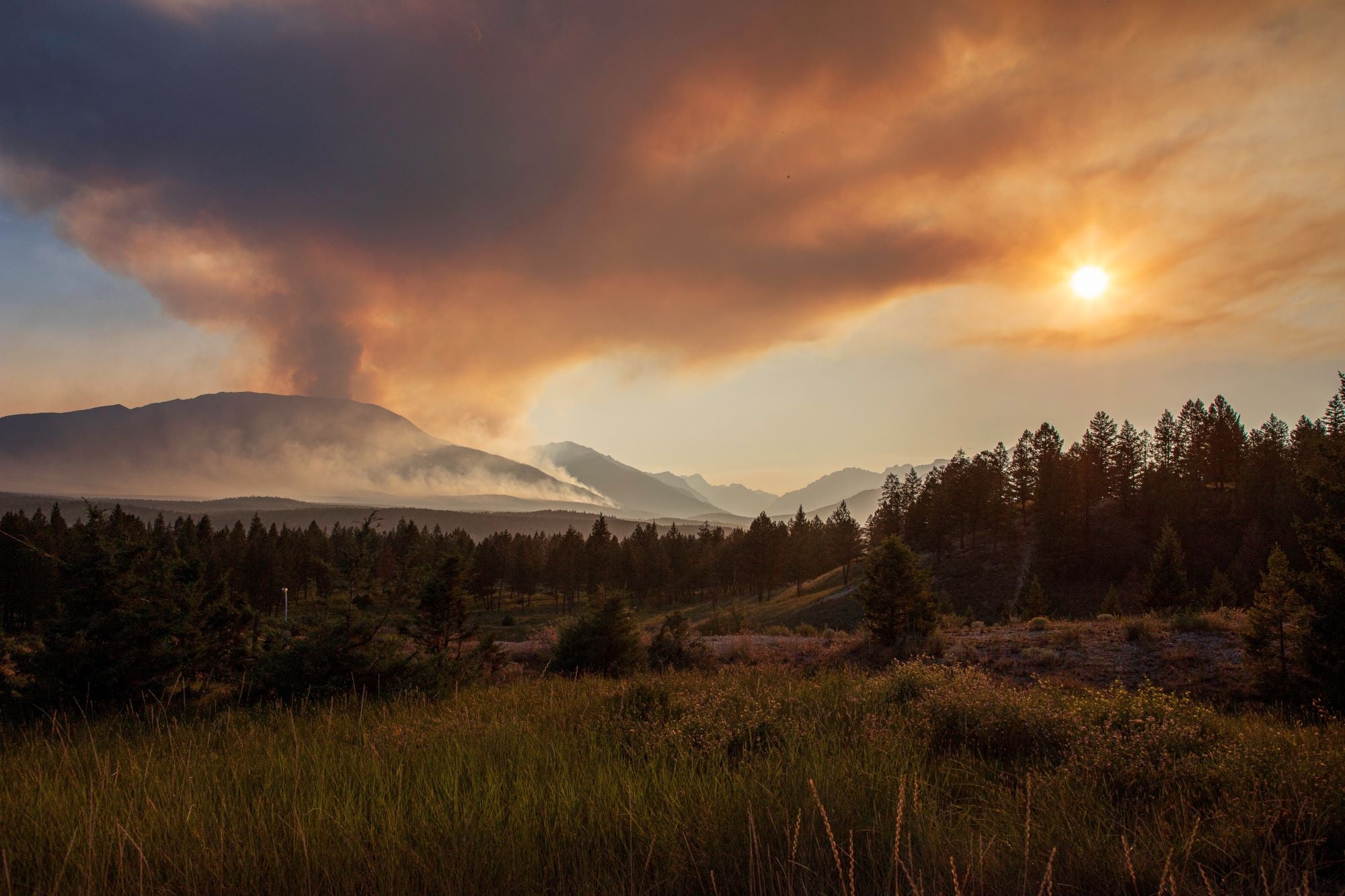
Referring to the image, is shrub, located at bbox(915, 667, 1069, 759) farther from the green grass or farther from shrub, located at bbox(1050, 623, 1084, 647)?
the green grass

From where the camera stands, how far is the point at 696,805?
324cm

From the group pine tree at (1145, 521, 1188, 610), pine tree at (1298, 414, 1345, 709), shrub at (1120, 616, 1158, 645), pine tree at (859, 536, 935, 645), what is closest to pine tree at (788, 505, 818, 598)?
pine tree at (1145, 521, 1188, 610)

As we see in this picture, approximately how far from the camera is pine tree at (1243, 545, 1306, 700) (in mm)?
11984

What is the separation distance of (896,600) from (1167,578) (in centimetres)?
2330

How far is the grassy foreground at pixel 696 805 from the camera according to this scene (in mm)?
2625

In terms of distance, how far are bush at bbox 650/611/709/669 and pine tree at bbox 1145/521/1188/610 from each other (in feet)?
97.6

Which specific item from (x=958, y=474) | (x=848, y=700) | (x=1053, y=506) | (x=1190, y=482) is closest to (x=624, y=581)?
(x=958, y=474)

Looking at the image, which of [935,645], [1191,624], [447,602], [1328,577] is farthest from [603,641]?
[1191,624]

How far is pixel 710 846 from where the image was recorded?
2.88 metres

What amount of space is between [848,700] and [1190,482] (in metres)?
67.6

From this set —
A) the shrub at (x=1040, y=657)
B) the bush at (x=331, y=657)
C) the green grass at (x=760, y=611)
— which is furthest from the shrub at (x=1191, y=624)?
the bush at (x=331, y=657)

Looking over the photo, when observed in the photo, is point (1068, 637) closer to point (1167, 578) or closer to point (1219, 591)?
point (1167, 578)

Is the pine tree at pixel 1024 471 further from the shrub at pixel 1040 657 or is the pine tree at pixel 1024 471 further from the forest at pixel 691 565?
the shrub at pixel 1040 657

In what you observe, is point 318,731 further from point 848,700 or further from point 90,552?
point 90,552
